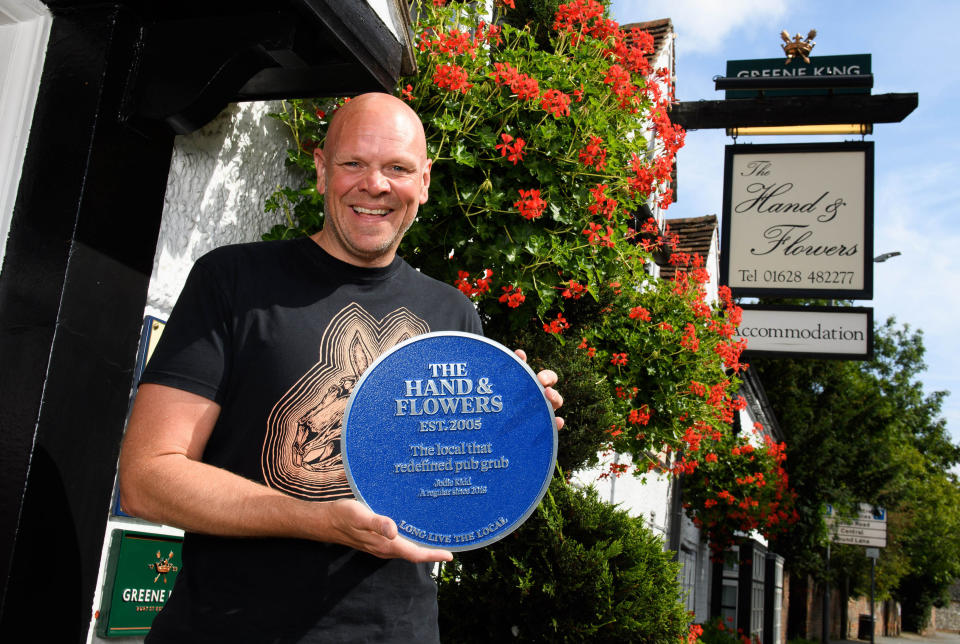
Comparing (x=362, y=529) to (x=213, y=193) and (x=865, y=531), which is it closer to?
(x=213, y=193)

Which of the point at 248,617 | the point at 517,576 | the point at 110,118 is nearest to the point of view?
the point at 248,617

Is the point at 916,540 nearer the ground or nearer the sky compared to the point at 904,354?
nearer the ground

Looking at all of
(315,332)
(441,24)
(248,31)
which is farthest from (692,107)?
(315,332)

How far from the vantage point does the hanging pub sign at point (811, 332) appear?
7.33 m

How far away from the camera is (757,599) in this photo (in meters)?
22.2

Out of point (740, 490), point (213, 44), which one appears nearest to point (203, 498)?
point (213, 44)

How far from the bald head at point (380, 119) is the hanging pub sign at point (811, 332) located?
240 inches

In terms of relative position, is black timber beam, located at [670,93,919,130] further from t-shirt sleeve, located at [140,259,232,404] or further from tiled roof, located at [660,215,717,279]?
tiled roof, located at [660,215,717,279]

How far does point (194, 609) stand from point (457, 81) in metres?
2.65

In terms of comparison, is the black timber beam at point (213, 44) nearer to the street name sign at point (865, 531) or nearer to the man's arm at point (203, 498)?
the man's arm at point (203, 498)

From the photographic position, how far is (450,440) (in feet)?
4.94

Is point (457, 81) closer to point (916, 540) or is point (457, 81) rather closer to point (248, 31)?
point (248, 31)

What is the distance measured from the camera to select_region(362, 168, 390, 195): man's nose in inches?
64.7

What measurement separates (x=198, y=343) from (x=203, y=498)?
278mm
